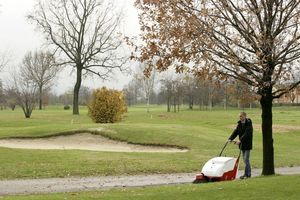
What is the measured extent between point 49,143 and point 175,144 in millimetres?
8303

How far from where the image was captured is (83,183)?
1627cm

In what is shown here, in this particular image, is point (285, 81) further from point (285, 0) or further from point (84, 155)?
point (84, 155)

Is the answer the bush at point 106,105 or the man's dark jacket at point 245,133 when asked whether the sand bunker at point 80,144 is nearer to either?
the man's dark jacket at point 245,133

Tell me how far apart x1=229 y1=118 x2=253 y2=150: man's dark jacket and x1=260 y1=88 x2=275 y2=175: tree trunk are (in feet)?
2.44

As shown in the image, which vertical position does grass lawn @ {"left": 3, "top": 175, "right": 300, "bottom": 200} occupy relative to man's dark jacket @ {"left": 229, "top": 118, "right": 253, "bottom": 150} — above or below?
below

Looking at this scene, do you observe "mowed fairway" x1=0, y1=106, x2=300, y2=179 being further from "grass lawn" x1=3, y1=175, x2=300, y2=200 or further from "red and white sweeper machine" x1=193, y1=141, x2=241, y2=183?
"grass lawn" x1=3, y1=175, x2=300, y2=200

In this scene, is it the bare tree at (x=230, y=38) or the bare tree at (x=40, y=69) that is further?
the bare tree at (x=40, y=69)

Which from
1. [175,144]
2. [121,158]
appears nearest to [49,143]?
[175,144]

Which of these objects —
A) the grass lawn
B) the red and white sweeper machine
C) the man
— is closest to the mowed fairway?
A: the man

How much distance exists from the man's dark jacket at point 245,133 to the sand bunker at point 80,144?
11270 mm

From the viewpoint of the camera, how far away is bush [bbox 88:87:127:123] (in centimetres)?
Answer: 4422

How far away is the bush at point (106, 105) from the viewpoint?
145 feet

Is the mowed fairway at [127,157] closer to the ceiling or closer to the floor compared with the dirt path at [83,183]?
closer to the ceiling

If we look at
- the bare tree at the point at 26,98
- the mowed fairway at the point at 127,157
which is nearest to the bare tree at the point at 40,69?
the bare tree at the point at 26,98
